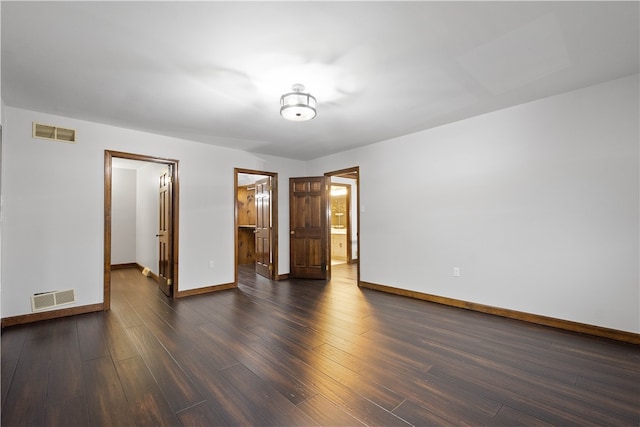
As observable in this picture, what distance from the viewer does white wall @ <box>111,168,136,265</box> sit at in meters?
6.79

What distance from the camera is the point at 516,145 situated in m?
3.29

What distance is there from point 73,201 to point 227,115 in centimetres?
224

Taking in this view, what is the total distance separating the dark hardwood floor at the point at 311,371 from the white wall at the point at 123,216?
3908 mm

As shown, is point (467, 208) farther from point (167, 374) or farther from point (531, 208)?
point (167, 374)

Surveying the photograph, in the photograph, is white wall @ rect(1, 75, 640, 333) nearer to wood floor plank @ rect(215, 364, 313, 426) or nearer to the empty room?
the empty room

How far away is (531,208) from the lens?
3176 millimetres

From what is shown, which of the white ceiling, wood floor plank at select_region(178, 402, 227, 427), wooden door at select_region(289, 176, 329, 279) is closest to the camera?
wood floor plank at select_region(178, 402, 227, 427)

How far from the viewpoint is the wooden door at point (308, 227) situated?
5.59m

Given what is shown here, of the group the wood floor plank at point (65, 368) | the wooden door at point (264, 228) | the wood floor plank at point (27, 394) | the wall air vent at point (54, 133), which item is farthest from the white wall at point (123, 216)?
the wood floor plank at point (27, 394)

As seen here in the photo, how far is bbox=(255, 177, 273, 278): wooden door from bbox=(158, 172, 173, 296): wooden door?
1.85m

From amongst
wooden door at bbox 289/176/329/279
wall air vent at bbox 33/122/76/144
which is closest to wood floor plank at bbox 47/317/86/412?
wall air vent at bbox 33/122/76/144

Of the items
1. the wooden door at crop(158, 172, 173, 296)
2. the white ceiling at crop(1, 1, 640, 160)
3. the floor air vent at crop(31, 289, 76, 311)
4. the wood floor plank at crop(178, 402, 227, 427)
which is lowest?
the wood floor plank at crop(178, 402, 227, 427)

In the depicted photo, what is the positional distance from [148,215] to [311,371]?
5.52 meters

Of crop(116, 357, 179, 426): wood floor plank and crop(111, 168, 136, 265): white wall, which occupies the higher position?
crop(111, 168, 136, 265): white wall
